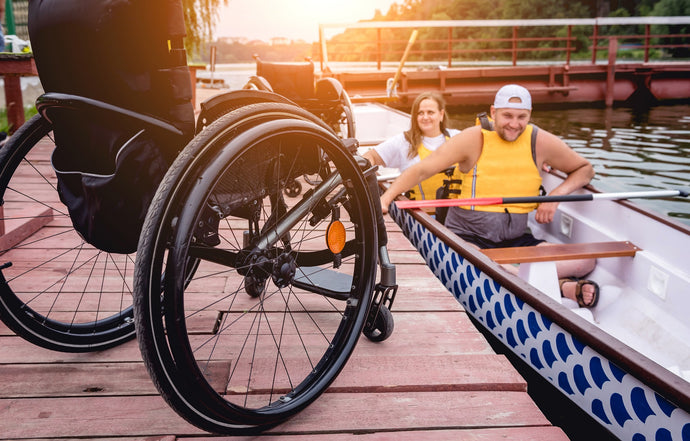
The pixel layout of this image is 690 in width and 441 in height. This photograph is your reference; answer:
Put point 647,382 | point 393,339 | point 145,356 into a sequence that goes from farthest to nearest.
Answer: point 393,339 < point 647,382 < point 145,356

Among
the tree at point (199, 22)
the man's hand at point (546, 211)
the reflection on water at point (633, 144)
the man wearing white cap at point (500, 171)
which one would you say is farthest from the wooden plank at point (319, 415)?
the tree at point (199, 22)

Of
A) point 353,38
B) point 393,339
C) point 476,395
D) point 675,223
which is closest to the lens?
point 476,395

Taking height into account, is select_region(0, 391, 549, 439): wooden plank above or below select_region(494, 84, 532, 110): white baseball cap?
below

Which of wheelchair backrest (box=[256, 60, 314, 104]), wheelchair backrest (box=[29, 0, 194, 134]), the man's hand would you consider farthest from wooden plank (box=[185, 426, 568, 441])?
wheelchair backrest (box=[256, 60, 314, 104])

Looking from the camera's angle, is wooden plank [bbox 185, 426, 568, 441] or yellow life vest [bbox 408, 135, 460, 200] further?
yellow life vest [bbox 408, 135, 460, 200]

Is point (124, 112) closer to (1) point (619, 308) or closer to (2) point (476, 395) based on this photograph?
(2) point (476, 395)

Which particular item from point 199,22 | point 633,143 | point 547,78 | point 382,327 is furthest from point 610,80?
point 382,327

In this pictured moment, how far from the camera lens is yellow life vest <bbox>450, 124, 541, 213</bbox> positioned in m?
3.52

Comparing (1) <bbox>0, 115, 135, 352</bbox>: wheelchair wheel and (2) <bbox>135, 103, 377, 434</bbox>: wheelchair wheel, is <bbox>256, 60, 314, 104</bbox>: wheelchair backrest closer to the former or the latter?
(1) <bbox>0, 115, 135, 352</bbox>: wheelchair wheel

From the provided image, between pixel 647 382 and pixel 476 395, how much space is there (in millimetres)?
504

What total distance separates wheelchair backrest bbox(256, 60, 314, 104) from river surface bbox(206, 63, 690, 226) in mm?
3249

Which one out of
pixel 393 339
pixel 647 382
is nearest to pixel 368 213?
pixel 393 339

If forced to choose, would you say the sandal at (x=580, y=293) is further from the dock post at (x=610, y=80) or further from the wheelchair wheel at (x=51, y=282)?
the dock post at (x=610, y=80)

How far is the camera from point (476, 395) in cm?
171
